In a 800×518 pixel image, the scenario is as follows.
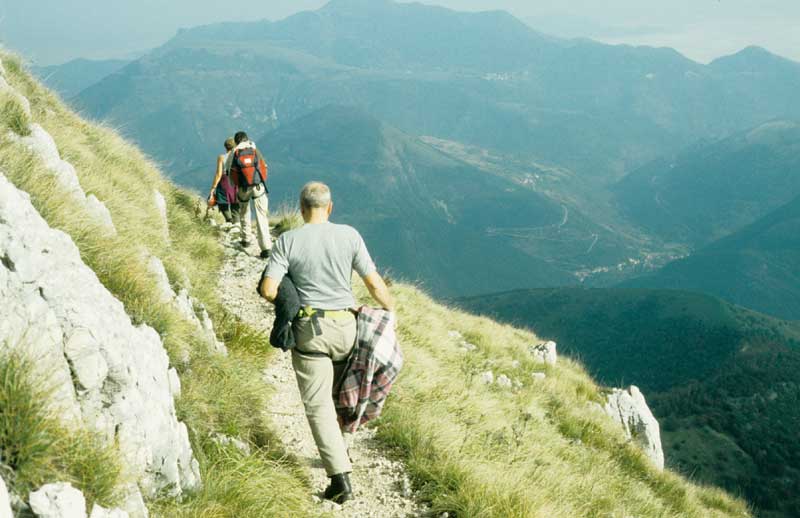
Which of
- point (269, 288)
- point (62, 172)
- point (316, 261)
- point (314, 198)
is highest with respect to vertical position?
point (314, 198)

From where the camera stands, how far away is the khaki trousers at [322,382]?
514 centimetres

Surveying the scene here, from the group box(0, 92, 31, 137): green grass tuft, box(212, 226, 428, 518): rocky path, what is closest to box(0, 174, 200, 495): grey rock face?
box(212, 226, 428, 518): rocky path

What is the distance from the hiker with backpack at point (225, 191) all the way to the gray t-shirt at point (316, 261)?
825 centimetres

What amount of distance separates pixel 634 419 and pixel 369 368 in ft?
38.9

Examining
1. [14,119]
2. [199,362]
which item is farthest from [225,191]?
[199,362]

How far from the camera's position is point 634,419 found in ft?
48.0

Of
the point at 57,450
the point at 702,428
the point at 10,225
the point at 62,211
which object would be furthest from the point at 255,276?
the point at 702,428

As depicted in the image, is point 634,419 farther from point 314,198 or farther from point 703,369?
point 703,369

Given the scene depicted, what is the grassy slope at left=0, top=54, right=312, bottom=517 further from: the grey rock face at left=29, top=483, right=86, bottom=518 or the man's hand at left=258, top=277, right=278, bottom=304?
the man's hand at left=258, top=277, right=278, bottom=304

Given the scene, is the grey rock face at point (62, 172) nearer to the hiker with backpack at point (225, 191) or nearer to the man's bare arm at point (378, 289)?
the man's bare arm at point (378, 289)

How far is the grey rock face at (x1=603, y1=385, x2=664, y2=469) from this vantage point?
13836mm

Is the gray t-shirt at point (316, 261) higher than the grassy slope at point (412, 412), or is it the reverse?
the gray t-shirt at point (316, 261)

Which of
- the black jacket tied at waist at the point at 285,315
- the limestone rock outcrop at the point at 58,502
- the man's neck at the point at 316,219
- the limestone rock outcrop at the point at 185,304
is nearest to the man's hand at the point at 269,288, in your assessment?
the black jacket tied at waist at the point at 285,315

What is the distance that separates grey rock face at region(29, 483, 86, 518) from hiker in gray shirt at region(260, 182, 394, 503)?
2317mm
